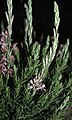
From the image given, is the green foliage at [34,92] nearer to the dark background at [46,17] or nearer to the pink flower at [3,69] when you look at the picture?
the pink flower at [3,69]

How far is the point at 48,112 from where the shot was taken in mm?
2070

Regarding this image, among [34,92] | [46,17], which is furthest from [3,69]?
[46,17]

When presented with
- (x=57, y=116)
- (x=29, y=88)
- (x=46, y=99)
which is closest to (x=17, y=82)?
(x=29, y=88)

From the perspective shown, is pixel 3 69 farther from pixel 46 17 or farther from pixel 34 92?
pixel 46 17

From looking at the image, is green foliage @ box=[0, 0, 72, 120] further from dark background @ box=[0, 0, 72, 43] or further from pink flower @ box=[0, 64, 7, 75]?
dark background @ box=[0, 0, 72, 43]

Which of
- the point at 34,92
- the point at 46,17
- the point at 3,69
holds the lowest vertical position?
the point at 34,92

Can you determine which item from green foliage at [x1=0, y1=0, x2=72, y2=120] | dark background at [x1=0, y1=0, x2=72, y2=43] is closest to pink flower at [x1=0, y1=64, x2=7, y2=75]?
green foliage at [x1=0, y1=0, x2=72, y2=120]

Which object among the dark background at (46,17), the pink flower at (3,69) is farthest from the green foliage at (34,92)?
the dark background at (46,17)

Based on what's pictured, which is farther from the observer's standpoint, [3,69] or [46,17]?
[46,17]

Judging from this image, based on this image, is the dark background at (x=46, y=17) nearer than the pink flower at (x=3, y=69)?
No

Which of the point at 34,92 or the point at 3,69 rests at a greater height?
the point at 3,69

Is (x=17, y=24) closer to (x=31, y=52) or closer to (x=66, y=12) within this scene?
(x=66, y=12)

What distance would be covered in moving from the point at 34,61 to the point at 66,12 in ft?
7.70

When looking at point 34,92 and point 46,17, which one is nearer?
point 34,92
